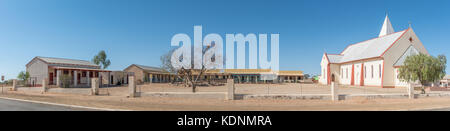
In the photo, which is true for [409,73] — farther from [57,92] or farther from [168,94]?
[57,92]

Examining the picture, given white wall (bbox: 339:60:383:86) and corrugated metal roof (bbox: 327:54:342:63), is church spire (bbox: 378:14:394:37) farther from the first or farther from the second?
white wall (bbox: 339:60:383:86)

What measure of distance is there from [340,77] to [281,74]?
14677mm

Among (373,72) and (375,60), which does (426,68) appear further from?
(373,72)

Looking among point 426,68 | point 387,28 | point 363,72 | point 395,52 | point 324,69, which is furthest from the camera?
point 324,69

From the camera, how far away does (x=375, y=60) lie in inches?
1374

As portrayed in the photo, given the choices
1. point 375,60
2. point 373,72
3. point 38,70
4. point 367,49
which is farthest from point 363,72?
point 38,70

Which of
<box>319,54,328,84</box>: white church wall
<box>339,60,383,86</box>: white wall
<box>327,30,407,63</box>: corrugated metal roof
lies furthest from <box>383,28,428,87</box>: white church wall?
<box>319,54,328,84</box>: white church wall

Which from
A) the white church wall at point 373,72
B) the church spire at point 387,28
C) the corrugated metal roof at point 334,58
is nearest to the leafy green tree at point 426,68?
the white church wall at point 373,72

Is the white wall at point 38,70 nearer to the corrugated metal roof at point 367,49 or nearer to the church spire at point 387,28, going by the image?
the corrugated metal roof at point 367,49

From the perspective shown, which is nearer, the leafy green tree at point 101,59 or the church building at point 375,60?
the church building at point 375,60

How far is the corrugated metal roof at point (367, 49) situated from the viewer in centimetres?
3520

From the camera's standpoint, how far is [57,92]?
2384cm

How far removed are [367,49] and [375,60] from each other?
5993 mm
